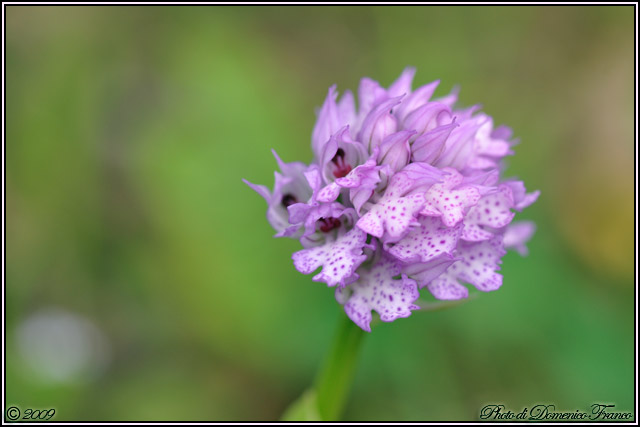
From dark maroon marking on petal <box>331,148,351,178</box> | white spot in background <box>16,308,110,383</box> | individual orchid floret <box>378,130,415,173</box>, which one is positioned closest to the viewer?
individual orchid floret <box>378,130,415,173</box>

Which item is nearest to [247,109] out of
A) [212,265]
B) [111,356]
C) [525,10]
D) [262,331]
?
[212,265]

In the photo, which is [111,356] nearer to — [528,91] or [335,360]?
[335,360]

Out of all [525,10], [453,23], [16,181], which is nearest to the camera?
[16,181]

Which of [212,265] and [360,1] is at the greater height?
[360,1]

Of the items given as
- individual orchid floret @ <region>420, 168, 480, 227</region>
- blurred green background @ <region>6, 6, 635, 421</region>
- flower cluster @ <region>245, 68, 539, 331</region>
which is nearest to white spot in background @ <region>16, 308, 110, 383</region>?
blurred green background @ <region>6, 6, 635, 421</region>

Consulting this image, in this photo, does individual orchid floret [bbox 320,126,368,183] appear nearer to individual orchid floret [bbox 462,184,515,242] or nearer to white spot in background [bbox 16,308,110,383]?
individual orchid floret [bbox 462,184,515,242]

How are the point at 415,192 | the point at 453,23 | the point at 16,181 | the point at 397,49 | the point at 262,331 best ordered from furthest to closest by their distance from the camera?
the point at 453,23, the point at 397,49, the point at 16,181, the point at 262,331, the point at 415,192

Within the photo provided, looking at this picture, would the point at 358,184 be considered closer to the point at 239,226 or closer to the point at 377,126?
the point at 377,126

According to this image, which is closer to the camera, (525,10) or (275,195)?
(275,195)
